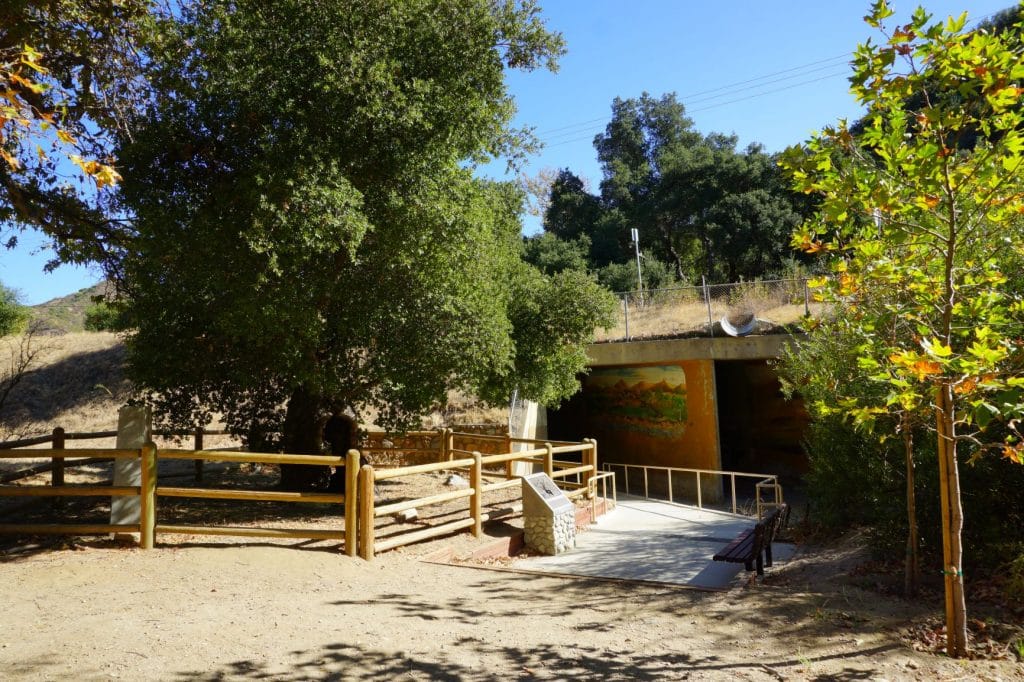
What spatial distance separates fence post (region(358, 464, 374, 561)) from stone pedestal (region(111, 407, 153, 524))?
2319mm

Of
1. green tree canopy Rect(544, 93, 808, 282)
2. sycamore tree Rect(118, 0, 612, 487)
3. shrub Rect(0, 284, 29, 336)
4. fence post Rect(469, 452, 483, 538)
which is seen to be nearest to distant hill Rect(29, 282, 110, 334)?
shrub Rect(0, 284, 29, 336)

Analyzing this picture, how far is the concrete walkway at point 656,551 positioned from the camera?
7176 millimetres

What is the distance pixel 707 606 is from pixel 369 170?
6355 millimetres

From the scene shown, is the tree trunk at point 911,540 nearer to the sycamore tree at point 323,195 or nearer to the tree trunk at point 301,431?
the sycamore tree at point 323,195

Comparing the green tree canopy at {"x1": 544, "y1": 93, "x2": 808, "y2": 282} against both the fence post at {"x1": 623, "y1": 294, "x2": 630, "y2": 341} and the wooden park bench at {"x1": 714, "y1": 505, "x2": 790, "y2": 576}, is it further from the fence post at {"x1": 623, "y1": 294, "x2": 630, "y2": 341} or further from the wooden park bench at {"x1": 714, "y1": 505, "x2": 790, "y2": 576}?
the wooden park bench at {"x1": 714, "y1": 505, "x2": 790, "y2": 576}

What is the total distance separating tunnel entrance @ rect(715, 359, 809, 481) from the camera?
23.0 m

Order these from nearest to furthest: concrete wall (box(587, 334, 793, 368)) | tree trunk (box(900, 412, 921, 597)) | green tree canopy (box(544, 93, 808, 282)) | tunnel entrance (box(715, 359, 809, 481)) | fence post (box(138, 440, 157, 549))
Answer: tree trunk (box(900, 412, 921, 597)), fence post (box(138, 440, 157, 549)), concrete wall (box(587, 334, 793, 368)), tunnel entrance (box(715, 359, 809, 481)), green tree canopy (box(544, 93, 808, 282))

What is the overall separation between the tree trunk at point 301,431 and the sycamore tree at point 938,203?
8.16 m

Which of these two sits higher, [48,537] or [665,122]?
[665,122]

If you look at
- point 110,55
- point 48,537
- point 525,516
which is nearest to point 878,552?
point 525,516

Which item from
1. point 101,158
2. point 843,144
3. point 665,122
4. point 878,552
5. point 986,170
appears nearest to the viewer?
point 986,170

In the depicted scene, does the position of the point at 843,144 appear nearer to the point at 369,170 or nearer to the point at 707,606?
the point at 707,606

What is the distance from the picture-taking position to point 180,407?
10305 millimetres

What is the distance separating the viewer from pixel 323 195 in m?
7.41
